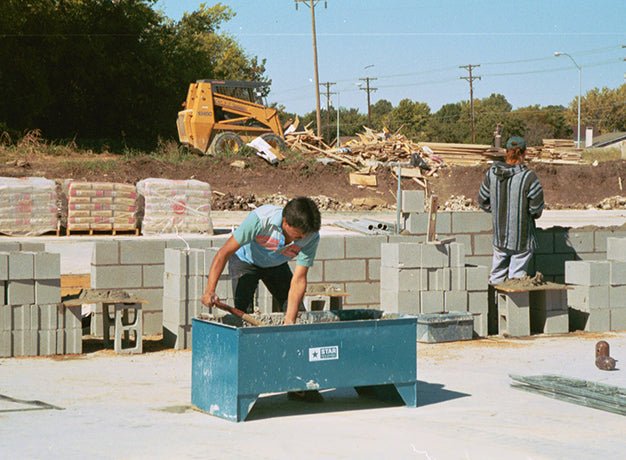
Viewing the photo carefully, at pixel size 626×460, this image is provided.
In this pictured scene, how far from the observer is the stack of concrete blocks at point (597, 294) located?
10992 mm

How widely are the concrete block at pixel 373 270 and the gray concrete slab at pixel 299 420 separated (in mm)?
2687

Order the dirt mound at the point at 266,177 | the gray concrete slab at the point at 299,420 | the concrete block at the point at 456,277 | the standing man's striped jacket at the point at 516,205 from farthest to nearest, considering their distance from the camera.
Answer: the dirt mound at the point at 266,177 < the standing man's striped jacket at the point at 516,205 < the concrete block at the point at 456,277 < the gray concrete slab at the point at 299,420

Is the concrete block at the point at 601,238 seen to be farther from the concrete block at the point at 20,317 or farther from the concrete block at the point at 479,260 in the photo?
the concrete block at the point at 20,317

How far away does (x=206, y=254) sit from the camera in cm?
974

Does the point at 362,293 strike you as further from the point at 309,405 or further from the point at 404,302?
the point at 309,405

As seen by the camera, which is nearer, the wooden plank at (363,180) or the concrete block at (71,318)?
the concrete block at (71,318)

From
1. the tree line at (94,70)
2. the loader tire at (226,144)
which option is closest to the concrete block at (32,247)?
the loader tire at (226,144)

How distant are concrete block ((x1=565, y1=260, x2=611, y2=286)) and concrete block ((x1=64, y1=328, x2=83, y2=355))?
527cm

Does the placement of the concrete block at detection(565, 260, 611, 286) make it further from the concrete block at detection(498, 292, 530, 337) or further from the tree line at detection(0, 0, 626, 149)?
the tree line at detection(0, 0, 626, 149)

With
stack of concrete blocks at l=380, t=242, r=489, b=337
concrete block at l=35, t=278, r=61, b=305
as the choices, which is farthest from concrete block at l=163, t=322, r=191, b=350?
stack of concrete blocks at l=380, t=242, r=489, b=337

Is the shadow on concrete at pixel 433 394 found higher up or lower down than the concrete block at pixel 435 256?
lower down

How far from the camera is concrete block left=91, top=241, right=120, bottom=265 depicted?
1043 centimetres

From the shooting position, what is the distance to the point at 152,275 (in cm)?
1064

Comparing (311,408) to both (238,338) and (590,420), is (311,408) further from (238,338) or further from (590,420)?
(590,420)
